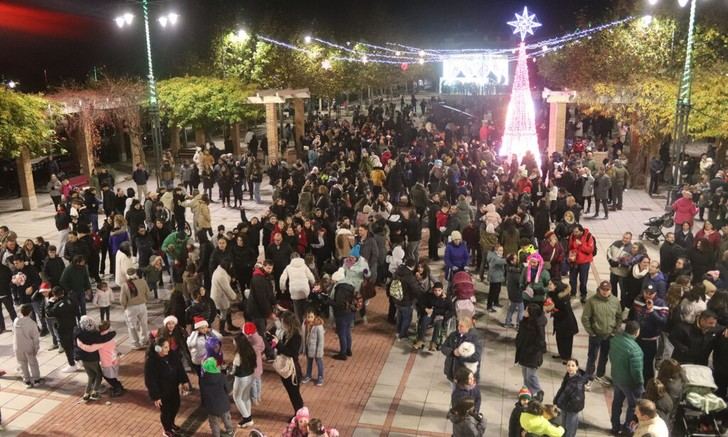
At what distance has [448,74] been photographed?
48750mm

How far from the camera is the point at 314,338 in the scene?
363 inches

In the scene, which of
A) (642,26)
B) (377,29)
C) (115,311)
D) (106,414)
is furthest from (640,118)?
(377,29)

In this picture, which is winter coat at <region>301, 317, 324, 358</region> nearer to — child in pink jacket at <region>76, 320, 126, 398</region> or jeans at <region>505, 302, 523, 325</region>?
child in pink jacket at <region>76, 320, 126, 398</region>

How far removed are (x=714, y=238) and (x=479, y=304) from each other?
439 centimetres

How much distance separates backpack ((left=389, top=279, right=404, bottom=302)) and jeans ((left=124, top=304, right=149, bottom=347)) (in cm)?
401

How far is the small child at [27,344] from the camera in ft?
30.6

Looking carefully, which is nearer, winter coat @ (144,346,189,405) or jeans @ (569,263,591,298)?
winter coat @ (144,346,189,405)

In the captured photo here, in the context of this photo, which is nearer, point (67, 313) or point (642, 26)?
point (67, 313)

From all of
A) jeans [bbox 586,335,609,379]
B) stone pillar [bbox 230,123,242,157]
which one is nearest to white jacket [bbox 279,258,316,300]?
jeans [bbox 586,335,609,379]

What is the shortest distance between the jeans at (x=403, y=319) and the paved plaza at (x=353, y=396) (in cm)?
20

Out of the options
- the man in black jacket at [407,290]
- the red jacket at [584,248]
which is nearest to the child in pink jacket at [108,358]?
the man in black jacket at [407,290]

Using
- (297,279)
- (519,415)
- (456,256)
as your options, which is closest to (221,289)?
(297,279)

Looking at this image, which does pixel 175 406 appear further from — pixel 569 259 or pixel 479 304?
pixel 569 259

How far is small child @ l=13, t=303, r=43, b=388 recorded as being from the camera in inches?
367
